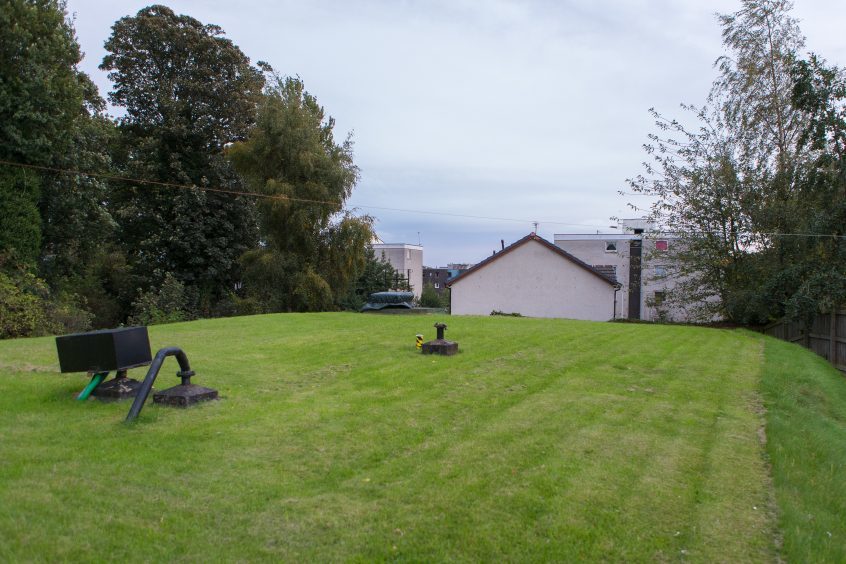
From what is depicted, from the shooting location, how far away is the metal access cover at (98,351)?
6.42 m

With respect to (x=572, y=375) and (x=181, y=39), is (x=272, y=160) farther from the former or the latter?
(x=572, y=375)

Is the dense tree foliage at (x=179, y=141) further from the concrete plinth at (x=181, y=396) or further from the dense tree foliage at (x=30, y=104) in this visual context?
the concrete plinth at (x=181, y=396)

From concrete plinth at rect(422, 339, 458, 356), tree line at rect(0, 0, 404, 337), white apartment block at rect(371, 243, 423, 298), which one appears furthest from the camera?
white apartment block at rect(371, 243, 423, 298)

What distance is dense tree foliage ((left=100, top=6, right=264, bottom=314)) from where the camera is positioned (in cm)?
2838

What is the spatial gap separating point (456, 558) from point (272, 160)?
90.4 ft

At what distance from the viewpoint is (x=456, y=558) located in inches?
137

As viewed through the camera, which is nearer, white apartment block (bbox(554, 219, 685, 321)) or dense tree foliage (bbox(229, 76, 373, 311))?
dense tree foliage (bbox(229, 76, 373, 311))

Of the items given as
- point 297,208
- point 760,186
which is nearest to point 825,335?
point 760,186

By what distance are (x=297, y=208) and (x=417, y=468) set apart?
24.7 meters

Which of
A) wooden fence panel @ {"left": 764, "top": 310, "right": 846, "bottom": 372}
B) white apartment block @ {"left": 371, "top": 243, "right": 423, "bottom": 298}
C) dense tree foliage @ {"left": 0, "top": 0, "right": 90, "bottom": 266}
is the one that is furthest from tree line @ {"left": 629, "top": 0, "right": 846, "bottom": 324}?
white apartment block @ {"left": 371, "top": 243, "right": 423, "bottom": 298}

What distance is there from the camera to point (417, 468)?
16.0 ft

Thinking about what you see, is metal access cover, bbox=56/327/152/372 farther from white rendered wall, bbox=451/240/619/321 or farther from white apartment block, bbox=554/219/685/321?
white rendered wall, bbox=451/240/619/321

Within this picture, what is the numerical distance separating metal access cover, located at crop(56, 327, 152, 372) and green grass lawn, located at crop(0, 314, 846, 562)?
1.49 feet

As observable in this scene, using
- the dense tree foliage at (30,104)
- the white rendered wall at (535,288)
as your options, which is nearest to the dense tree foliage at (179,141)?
the dense tree foliage at (30,104)
